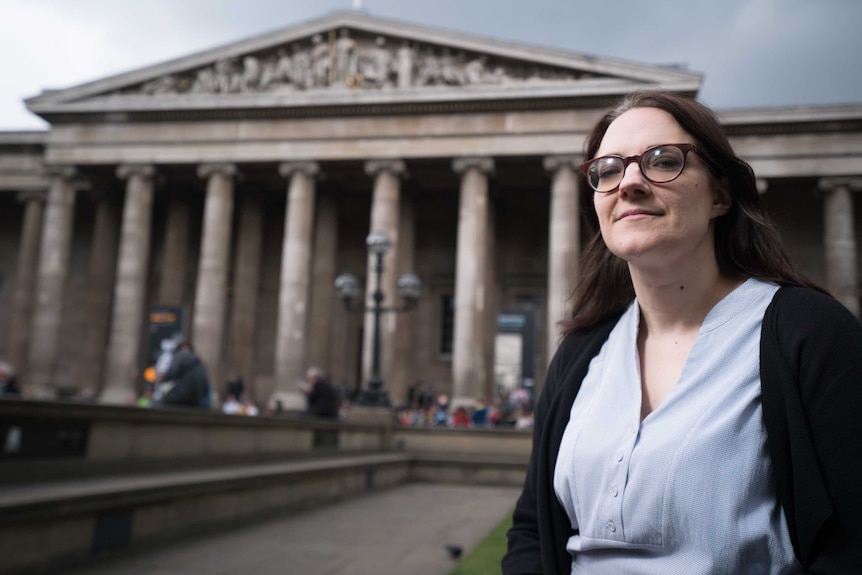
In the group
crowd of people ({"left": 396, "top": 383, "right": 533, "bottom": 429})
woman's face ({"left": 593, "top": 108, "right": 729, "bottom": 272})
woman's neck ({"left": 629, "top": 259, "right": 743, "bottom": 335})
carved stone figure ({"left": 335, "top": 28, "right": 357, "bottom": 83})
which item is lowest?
crowd of people ({"left": 396, "top": 383, "right": 533, "bottom": 429})

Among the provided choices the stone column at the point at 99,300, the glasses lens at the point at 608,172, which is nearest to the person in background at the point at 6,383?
the stone column at the point at 99,300

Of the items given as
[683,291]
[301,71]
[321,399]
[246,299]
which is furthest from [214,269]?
[683,291]

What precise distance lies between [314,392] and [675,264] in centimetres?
1610

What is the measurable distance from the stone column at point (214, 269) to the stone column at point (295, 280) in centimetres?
248

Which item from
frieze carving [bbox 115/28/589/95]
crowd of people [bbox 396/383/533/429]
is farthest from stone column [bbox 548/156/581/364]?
frieze carving [bbox 115/28/589/95]

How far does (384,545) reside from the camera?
7902 mm

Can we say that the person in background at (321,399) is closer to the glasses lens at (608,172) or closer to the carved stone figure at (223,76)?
the glasses lens at (608,172)

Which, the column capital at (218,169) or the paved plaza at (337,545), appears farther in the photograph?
the column capital at (218,169)

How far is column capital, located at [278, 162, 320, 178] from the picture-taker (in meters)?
30.2

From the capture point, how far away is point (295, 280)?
29422mm

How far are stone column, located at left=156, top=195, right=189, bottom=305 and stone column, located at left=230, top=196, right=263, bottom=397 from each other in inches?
92.5

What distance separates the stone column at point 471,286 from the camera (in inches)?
1100

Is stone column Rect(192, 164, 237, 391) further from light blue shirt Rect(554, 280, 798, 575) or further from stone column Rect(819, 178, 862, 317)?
light blue shirt Rect(554, 280, 798, 575)

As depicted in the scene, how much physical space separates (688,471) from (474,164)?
2768 centimetres
